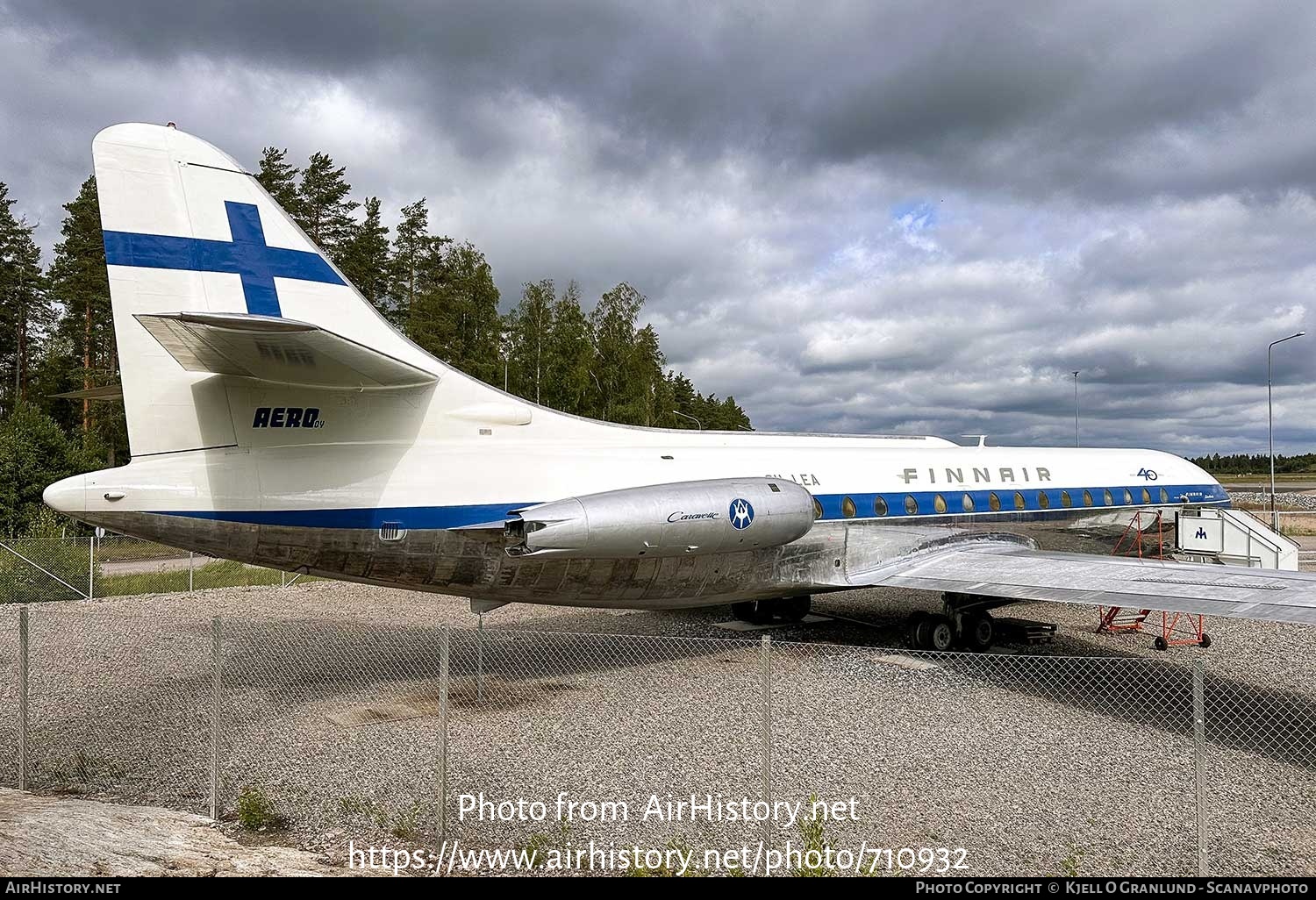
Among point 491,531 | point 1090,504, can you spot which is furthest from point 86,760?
point 1090,504

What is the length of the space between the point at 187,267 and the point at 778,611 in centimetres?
1044

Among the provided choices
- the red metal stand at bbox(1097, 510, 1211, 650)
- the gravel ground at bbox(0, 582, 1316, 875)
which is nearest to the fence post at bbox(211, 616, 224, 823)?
the gravel ground at bbox(0, 582, 1316, 875)

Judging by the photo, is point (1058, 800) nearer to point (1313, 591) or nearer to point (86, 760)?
point (1313, 591)

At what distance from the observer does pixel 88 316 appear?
122ft

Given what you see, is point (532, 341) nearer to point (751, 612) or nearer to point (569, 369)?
point (569, 369)

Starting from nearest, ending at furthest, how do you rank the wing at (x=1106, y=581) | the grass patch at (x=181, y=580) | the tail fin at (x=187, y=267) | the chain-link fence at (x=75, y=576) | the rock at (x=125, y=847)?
the rock at (x=125, y=847), the tail fin at (x=187, y=267), the wing at (x=1106, y=581), the chain-link fence at (x=75, y=576), the grass patch at (x=181, y=580)

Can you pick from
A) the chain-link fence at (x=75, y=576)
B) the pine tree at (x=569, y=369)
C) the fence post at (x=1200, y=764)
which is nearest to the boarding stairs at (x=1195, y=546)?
the fence post at (x=1200, y=764)

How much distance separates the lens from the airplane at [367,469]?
802 cm

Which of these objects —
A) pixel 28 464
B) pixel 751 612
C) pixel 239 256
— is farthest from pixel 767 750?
pixel 28 464

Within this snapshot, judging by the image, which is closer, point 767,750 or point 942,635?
point 767,750

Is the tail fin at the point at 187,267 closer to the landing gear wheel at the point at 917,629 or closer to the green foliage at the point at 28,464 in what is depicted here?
the landing gear wheel at the point at 917,629

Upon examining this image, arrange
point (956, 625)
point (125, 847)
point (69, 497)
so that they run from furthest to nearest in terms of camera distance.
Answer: point (956, 625)
point (69, 497)
point (125, 847)

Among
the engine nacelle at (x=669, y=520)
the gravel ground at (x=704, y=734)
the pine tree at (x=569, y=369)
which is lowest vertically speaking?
the gravel ground at (x=704, y=734)

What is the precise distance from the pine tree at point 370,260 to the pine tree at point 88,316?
33.7 ft
